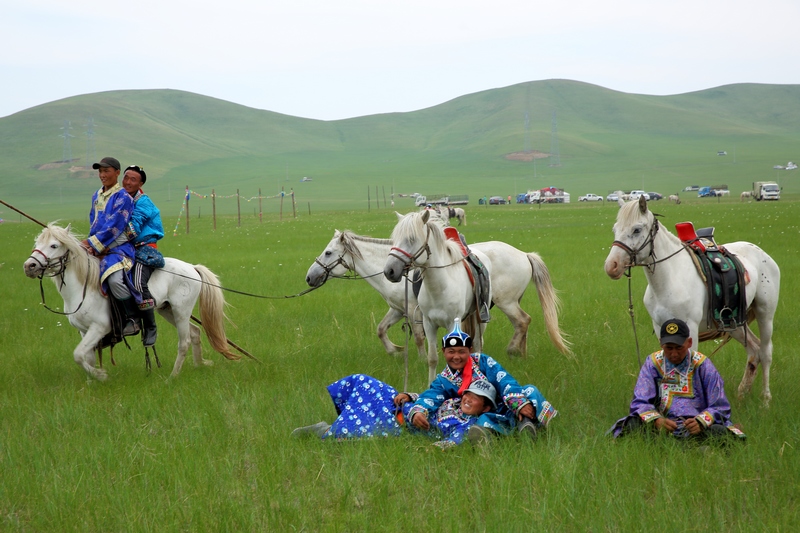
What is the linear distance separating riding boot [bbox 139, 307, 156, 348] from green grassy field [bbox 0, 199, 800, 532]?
44 centimetres

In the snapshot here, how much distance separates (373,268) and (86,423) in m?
4.13

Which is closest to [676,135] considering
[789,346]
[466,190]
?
[466,190]

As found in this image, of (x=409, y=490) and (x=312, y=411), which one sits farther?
(x=312, y=411)

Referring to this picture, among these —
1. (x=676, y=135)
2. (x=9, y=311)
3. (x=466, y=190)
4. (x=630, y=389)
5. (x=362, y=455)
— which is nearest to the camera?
Answer: (x=362, y=455)

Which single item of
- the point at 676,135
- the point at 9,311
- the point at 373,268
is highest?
the point at 676,135

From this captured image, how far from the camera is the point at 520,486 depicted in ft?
15.6

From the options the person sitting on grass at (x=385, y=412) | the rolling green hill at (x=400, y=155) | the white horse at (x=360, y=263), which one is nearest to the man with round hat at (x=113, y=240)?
the white horse at (x=360, y=263)

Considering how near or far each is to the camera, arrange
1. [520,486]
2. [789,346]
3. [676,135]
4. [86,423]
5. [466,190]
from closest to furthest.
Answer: [520,486]
[86,423]
[789,346]
[466,190]
[676,135]

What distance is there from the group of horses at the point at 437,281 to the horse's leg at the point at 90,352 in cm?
1

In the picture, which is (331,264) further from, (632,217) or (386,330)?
(632,217)

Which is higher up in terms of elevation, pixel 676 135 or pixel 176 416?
pixel 676 135

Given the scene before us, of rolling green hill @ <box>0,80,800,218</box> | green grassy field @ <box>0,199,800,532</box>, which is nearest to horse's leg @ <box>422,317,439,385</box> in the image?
green grassy field @ <box>0,199,800,532</box>

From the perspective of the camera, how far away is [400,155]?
568 ft

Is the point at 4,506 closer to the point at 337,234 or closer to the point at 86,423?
the point at 86,423
